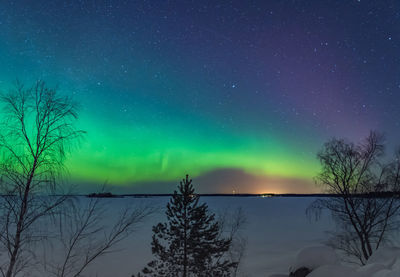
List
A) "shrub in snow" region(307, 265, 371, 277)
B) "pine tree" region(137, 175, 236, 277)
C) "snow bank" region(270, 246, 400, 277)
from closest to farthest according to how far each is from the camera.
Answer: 1. "snow bank" region(270, 246, 400, 277)
2. "shrub in snow" region(307, 265, 371, 277)
3. "pine tree" region(137, 175, 236, 277)

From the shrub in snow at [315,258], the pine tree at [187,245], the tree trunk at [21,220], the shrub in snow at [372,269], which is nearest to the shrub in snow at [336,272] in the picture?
the shrub in snow at [372,269]

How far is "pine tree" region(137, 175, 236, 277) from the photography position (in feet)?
82.0

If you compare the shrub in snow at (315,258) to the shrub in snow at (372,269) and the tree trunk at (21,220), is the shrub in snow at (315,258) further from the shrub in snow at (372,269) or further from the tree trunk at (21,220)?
the tree trunk at (21,220)

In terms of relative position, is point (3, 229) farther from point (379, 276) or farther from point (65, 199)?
point (379, 276)

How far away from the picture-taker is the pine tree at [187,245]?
2498 centimetres

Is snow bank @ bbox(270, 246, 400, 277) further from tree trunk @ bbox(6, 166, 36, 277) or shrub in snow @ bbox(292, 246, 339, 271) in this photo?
tree trunk @ bbox(6, 166, 36, 277)

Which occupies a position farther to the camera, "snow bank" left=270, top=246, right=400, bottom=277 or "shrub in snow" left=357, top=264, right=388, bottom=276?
"shrub in snow" left=357, top=264, right=388, bottom=276

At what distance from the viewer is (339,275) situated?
26.6 feet

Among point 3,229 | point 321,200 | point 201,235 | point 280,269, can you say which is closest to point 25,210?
point 3,229

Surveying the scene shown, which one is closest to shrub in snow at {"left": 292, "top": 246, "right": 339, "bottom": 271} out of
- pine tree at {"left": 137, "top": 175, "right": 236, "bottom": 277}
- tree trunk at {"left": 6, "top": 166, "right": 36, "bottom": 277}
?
tree trunk at {"left": 6, "top": 166, "right": 36, "bottom": 277}

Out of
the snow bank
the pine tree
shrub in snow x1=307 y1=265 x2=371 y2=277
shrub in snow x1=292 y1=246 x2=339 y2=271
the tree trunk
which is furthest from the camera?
the pine tree

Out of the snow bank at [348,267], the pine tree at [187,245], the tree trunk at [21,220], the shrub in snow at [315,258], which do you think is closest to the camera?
the tree trunk at [21,220]

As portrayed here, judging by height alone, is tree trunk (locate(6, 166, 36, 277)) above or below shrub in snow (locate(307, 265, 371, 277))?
above

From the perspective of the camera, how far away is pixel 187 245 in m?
26.3
